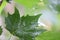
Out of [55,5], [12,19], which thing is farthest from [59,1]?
[12,19]

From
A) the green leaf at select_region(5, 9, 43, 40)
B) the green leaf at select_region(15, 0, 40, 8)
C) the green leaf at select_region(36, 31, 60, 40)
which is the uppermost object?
the green leaf at select_region(15, 0, 40, 8)

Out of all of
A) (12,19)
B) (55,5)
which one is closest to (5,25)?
(12,19)

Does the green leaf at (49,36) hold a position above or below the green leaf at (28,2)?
below

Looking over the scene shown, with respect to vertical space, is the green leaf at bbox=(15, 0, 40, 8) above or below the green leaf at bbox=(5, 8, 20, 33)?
above

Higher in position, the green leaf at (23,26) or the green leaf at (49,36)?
the green leaf at (23,26)

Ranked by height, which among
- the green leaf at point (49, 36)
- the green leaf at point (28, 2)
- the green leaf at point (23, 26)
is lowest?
the green leaf at point (49, 36)

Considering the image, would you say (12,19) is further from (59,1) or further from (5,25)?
(59,1)
